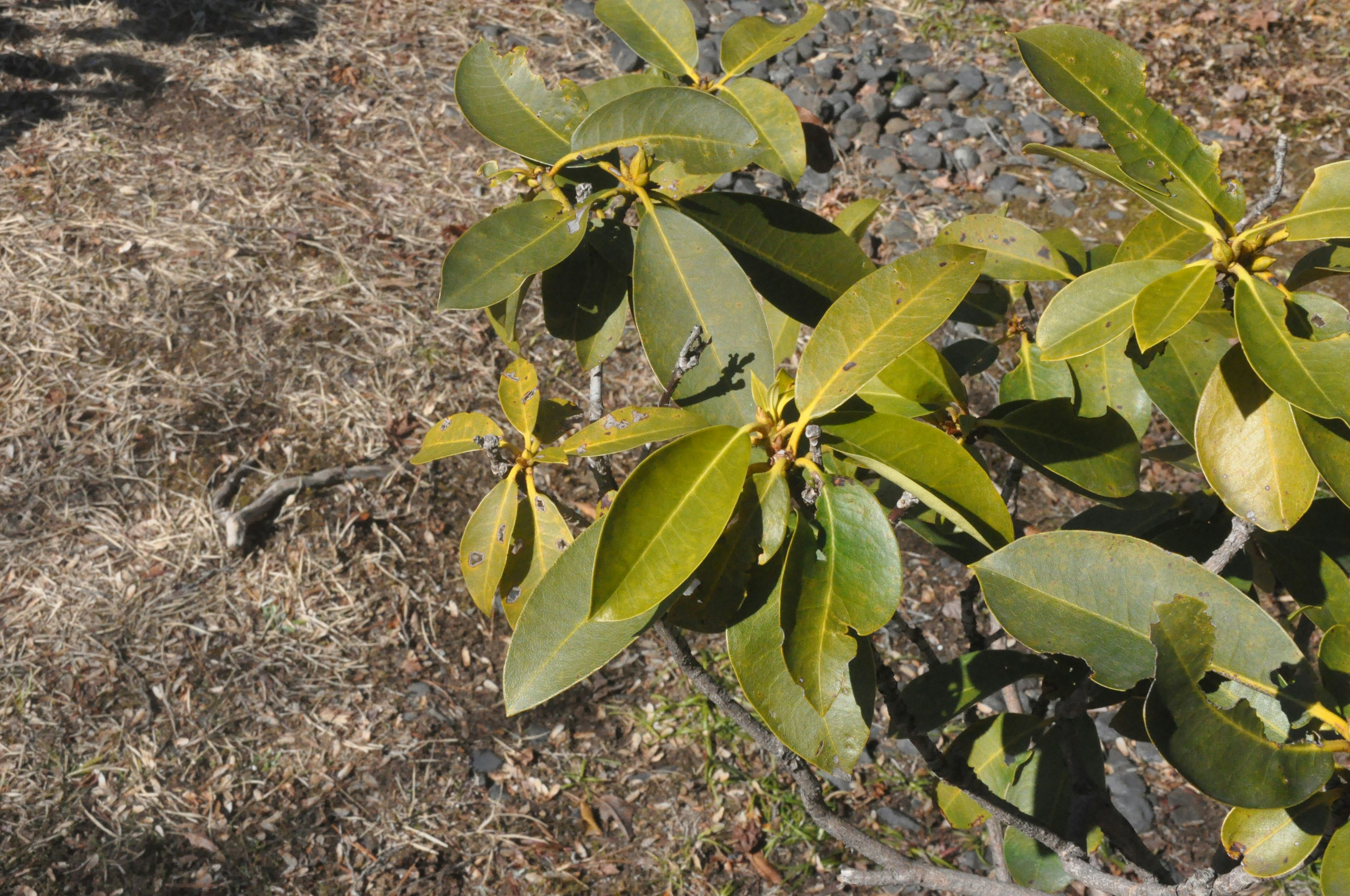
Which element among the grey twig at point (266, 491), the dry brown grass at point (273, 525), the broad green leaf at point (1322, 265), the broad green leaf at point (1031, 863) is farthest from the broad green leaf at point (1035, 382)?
the grey twig at point (266, 491)

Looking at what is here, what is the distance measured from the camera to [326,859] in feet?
6.71

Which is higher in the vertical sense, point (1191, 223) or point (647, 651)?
point (1191, 223)

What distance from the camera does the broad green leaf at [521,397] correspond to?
1.06 meters

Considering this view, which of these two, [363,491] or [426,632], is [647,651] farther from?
[363,491]

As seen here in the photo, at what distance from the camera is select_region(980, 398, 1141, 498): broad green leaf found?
3.08 feet

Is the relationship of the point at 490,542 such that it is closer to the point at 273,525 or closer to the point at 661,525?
the point at 661,525

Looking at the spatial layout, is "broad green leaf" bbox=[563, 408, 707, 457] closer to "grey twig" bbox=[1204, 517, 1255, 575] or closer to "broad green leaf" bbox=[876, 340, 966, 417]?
"broad green leaf" bbox=[876, 340, 966, 417]

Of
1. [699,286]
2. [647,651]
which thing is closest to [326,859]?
[647,651]

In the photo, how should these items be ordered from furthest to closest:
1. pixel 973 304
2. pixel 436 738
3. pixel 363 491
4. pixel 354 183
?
pixel 354 183
pixel 363 491
pixel 436 738
pixel 973 304

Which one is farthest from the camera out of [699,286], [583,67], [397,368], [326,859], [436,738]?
[583,67]

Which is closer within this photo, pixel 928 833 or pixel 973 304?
pixel 973 304

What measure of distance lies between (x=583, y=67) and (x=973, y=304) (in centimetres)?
294

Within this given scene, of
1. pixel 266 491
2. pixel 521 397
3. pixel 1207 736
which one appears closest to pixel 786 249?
pixel 521 397

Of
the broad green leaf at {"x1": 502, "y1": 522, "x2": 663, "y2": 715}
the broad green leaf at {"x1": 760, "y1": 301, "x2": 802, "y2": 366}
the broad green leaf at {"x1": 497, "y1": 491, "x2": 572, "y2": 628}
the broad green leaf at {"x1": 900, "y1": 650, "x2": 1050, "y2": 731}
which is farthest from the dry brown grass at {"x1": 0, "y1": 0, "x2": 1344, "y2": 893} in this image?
the broad green leaf at {"x1": 502, "y1": 522, "x2": 663, "y2": 715}
